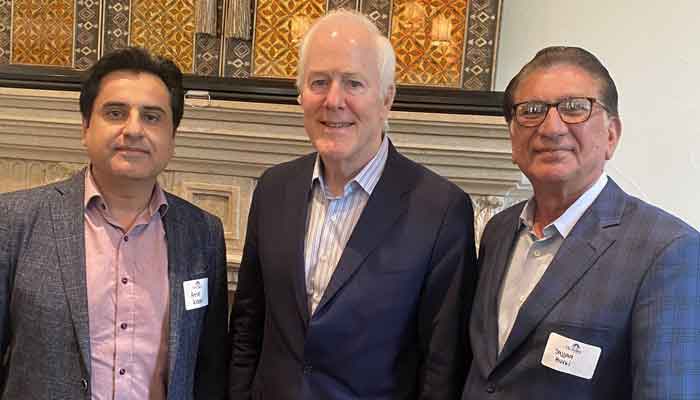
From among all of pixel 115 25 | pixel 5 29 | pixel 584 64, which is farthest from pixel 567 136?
pixel 5 29

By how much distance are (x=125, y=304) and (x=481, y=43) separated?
A: 5.65 feet

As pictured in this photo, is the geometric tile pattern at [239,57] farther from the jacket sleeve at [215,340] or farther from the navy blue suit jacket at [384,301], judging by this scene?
the navy blue suit jacket at [384,301]

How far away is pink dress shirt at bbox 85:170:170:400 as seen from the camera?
5.10 feet

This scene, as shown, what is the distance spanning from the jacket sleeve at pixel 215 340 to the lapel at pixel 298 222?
0.84ft

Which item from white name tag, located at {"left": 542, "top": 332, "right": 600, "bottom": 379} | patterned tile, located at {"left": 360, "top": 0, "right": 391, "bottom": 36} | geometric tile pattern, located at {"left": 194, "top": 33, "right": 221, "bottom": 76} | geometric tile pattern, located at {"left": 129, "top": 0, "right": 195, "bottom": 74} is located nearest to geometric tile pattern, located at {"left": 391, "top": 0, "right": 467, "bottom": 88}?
patterned tile, located at {"left": 360, "top": 0, "right": 391, "bottom": 36}

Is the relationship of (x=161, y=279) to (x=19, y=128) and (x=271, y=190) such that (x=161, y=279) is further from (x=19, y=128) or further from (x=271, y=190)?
(x=19, y=128)

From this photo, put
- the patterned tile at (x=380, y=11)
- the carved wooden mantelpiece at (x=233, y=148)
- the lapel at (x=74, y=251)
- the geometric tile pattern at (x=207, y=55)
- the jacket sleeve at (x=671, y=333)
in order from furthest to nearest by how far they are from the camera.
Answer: the geometric tile pattern at (x=207, y=55), the patterned tile at (x=380, y=11), the carved wooden mantelpiece at (x=233, y=148), the lapel at (x=74, y=251), the jacket sleeve at (x=671, y=333)

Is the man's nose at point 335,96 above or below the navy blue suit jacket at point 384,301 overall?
above

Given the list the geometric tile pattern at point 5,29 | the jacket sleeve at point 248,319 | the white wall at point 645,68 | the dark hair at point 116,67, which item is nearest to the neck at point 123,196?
the dark hair at point 116,67

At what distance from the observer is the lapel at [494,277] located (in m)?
1.51

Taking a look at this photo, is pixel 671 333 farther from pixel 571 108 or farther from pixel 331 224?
pixel 331 224

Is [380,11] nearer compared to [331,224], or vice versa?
[331,224]

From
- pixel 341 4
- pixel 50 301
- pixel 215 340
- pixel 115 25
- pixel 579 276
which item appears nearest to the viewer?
pixel 579 276

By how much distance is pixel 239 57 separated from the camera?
2725 millimetres
